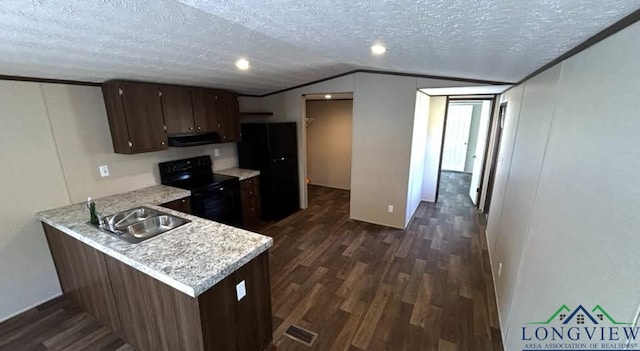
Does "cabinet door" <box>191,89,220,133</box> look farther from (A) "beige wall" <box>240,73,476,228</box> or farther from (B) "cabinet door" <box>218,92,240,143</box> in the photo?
(A) "beige wall" <box>240,73,476,228</box>

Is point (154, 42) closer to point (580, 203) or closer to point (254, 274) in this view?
point (254, 274)

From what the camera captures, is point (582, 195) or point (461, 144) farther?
point (461, 144)

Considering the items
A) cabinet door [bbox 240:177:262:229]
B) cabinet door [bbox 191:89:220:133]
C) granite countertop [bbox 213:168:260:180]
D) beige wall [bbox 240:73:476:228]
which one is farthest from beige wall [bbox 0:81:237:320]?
beige wall [bbox 240:73:476:228]

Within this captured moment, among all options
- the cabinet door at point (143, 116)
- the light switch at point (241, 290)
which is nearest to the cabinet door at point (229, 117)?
the cabinet door at point (143, 116)

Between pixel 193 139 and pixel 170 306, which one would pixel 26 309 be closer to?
→ pixel 170 306

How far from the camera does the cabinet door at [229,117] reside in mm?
3746

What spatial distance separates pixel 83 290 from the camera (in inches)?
87.6

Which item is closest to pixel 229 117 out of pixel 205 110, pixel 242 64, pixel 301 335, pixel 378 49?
pixel 205 110

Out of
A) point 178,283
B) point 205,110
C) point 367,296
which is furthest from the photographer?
point 205,110

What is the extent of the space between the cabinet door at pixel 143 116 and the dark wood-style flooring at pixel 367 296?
1757mm

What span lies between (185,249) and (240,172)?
2545mm

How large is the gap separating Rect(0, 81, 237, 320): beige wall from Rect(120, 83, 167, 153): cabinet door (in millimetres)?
334

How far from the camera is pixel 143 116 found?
2.81 m

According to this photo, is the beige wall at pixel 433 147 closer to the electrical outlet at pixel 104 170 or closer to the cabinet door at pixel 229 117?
the cabinet door at pixel 229 117
